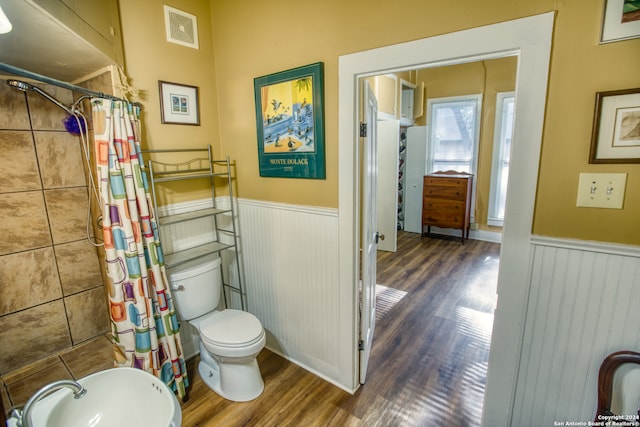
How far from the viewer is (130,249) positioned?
1.69 meters

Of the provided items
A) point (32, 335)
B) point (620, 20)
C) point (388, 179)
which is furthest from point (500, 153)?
point (32, 335)

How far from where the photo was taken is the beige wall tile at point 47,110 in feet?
6.72

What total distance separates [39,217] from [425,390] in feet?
9.30

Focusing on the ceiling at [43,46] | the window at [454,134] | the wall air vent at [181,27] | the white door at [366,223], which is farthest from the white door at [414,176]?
the ceiling at [43,46]

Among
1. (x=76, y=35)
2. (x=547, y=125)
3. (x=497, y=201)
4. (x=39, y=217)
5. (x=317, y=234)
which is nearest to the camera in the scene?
(x=547, y=125)

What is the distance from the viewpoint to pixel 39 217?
2.13m

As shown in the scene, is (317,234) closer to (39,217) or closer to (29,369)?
(39,217)

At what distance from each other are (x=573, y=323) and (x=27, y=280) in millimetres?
3139

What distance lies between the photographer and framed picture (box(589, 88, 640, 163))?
107cm

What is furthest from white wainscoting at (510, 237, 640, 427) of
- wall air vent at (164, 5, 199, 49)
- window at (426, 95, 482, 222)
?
window at (426, 95, 482, 222)

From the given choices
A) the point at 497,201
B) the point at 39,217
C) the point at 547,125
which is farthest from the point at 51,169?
the point at 497,201

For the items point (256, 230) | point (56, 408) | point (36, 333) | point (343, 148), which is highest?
point (343, 148)

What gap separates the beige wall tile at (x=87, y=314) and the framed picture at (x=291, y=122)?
168 cm

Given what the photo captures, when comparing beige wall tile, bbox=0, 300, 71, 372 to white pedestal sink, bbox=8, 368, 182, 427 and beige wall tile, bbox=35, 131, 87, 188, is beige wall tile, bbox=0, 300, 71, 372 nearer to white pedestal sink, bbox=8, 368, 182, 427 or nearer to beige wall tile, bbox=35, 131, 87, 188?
beige wall tile, bbox=35, 131, 87, 188
